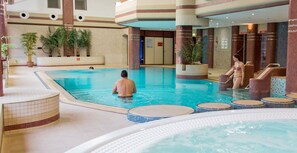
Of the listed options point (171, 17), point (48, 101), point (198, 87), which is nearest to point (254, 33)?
point (171, 17)

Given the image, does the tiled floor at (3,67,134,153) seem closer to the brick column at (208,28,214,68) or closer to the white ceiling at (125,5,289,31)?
the white ceiling at (125,5,289,31)

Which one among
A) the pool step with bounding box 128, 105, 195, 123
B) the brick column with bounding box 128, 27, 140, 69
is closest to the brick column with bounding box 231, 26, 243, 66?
the brick column with bounding box 128, 27, 140, 69

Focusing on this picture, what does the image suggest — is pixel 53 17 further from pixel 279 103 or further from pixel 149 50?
pixel 279 103

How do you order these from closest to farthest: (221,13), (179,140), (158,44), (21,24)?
(179,140) → (221,13) → (21,24) → (158,44)

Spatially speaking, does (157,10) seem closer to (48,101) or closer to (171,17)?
(171,17)

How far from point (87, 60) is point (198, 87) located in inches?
508

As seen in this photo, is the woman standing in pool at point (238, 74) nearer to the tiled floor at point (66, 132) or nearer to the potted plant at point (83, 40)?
the tiled floor at point (66, 132)

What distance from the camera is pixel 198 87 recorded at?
1127 centimetres

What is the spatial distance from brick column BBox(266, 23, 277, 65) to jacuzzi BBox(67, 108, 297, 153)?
39.7ft

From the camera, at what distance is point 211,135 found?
13.7 ft

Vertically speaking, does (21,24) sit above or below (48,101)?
above

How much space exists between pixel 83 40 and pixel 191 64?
36.0 feet

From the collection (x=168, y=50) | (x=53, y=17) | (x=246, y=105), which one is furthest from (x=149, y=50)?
(x=246, y=105)

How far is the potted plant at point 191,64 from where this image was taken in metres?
14.1
